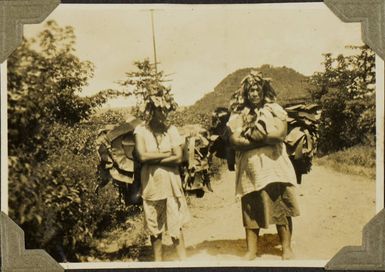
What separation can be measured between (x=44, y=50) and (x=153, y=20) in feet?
2.18

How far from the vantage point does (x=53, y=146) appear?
397 centimetres

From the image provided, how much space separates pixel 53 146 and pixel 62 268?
72 centimetres

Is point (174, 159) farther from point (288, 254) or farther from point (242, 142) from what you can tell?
point (288, 254)

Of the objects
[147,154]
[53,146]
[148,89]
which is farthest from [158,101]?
[53,146]

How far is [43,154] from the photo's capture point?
397 centimetres

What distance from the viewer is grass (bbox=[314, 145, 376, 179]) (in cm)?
391

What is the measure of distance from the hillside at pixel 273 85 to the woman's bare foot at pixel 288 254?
867mm

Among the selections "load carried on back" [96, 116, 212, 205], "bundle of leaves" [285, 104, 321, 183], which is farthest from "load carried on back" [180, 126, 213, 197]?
"bundle of leaves" [285, 104, 321, 183]

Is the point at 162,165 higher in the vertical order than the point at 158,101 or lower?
lower

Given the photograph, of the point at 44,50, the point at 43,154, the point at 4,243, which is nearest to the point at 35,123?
the point at 43,154

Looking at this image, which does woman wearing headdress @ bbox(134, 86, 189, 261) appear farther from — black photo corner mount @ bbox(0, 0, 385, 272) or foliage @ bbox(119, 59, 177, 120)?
black photo corner mount @ bbox(0, 0, 385, 272)

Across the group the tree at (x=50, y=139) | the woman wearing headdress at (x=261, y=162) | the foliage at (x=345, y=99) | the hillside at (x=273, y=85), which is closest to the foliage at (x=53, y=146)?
the tree at (x=50, y=139)

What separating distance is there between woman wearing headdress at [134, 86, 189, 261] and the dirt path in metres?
0.10

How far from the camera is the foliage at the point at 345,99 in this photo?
12.8ft
